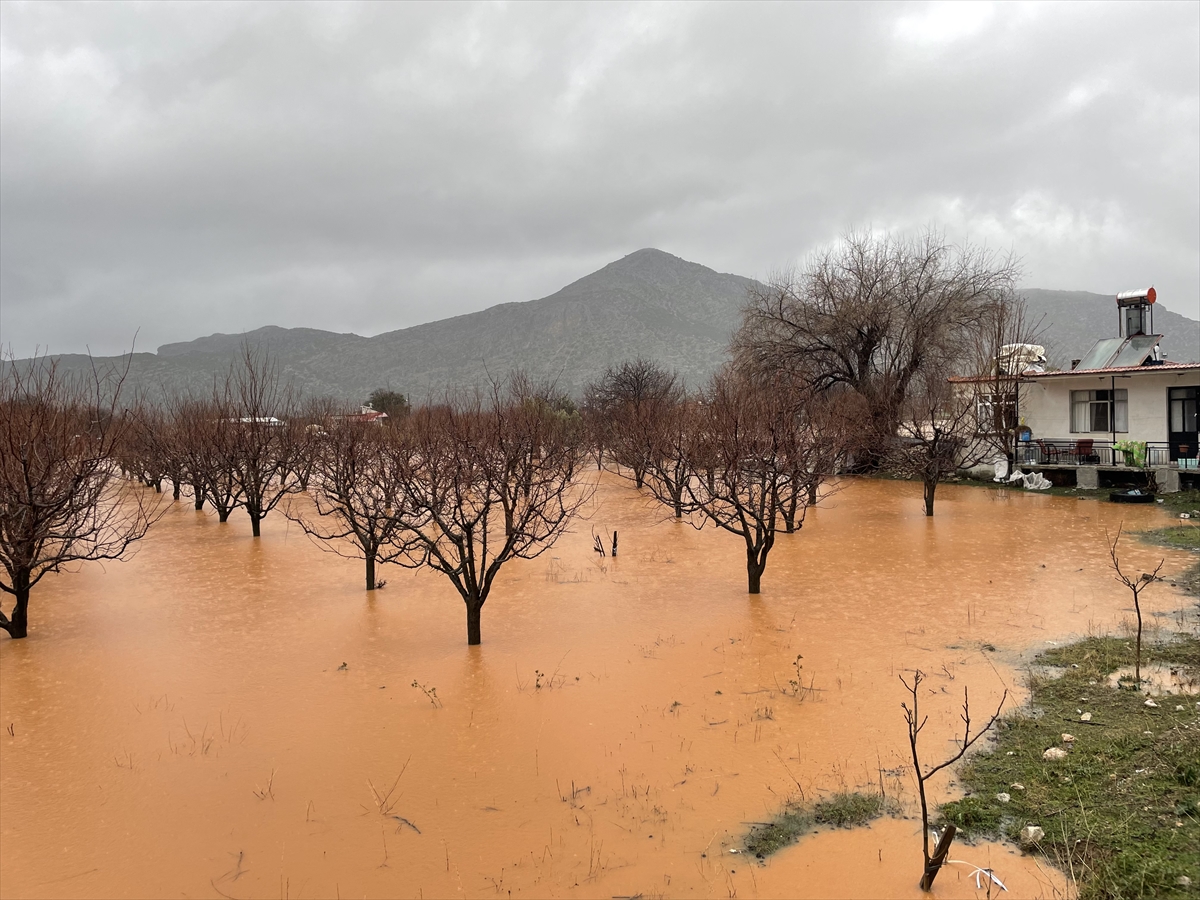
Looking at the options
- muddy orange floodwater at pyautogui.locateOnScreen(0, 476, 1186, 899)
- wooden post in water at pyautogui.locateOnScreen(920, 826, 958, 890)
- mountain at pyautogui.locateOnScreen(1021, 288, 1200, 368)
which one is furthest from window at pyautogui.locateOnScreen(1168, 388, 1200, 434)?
mountain at pyautogui.locateOnScreen(1021, 288, 1200, 368)

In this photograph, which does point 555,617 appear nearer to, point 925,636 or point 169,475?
point 925,636

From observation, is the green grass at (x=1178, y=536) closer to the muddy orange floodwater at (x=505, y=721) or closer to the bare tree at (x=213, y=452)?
the muddy orange floodwater at (x=505, y=721)

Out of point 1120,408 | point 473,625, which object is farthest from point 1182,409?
point 473,625

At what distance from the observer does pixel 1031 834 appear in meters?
5.63

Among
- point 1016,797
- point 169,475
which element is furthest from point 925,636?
point 169,475

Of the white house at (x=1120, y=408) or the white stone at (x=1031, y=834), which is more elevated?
the white house at (x=1120, y=408)

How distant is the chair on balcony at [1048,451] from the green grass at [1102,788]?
894 inches

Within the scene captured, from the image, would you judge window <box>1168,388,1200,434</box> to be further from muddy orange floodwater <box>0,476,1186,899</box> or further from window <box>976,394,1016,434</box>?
muddy orange floodwater <box>0,476,1186,899</box>

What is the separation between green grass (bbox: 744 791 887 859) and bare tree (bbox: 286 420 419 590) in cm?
607

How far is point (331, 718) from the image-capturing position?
8.71 metres

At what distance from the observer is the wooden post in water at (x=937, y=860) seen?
16.0 feet

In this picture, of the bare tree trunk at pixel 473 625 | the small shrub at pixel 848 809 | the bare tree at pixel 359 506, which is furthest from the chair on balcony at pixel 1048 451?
the small shrub at pixel 848 809

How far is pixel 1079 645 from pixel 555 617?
738 centimetres

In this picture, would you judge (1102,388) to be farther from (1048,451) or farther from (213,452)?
(213,452)
